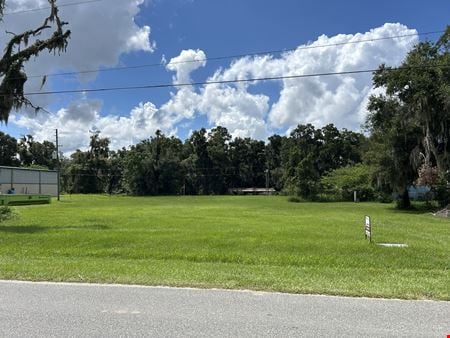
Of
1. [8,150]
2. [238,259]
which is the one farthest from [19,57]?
[8,150]

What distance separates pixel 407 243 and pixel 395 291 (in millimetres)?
7987

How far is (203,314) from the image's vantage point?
5906 mm

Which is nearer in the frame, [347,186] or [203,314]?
[203,314]

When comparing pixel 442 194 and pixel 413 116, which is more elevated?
pixel 413 116

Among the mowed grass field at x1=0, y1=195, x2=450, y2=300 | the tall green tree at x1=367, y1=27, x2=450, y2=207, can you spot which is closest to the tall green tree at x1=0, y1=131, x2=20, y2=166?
the tall green tree at x1=367, y1=27, x2=450, y2=207

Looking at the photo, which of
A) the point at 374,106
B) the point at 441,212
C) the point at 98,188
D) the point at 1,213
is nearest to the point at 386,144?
the point at 374,106

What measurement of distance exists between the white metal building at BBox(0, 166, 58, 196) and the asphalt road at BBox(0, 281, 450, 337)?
58.2 meters

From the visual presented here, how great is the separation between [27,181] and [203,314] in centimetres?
6677

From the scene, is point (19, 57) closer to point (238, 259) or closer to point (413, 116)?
point (238, 259)

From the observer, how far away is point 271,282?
795 cm

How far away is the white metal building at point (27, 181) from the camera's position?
6050 centimetres

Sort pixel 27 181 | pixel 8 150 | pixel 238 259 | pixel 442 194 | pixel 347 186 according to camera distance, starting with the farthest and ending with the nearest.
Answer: pixel 8 150 → pixel 27 181 → pixel 347 186 → pixel 442 194 → pixel 238 259

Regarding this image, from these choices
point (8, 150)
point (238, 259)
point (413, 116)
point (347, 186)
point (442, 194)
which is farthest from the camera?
point (8, 150)

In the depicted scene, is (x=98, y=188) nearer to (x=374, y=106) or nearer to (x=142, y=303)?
(x=374, y=106)
